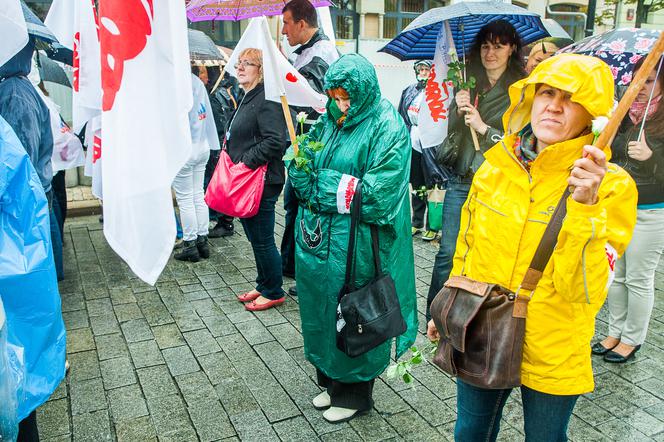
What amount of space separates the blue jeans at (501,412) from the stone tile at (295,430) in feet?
3.46

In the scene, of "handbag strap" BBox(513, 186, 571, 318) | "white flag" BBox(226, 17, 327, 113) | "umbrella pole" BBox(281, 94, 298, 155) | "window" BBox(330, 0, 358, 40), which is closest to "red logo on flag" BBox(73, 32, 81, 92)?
"white flag" BBox(226, 17, 327, 113)

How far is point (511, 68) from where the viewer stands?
381 centimetres

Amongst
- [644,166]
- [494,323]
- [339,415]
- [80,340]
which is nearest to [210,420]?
[339,415]

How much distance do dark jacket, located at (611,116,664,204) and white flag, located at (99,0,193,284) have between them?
111 inches

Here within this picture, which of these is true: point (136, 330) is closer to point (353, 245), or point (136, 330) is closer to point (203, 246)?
point (203, 246)

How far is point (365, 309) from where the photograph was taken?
2.98 m

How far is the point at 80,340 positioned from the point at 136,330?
1.28 ft

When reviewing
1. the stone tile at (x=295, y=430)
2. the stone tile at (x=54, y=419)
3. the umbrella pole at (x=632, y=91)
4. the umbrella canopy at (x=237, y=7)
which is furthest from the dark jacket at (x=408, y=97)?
the umbrella pole at (x=632, y=91)

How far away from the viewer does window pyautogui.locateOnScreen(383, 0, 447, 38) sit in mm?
14414

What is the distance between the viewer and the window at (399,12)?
47.3 feet

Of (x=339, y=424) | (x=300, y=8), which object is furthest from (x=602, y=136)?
(x=300, y=8)

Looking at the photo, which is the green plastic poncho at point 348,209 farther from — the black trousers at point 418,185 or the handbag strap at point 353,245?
the black trousers at point 418,185

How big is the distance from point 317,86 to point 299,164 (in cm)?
186

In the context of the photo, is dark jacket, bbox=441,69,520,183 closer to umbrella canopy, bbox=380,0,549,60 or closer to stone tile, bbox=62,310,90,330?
umbrella canopy, bbox=380,0,549,60
